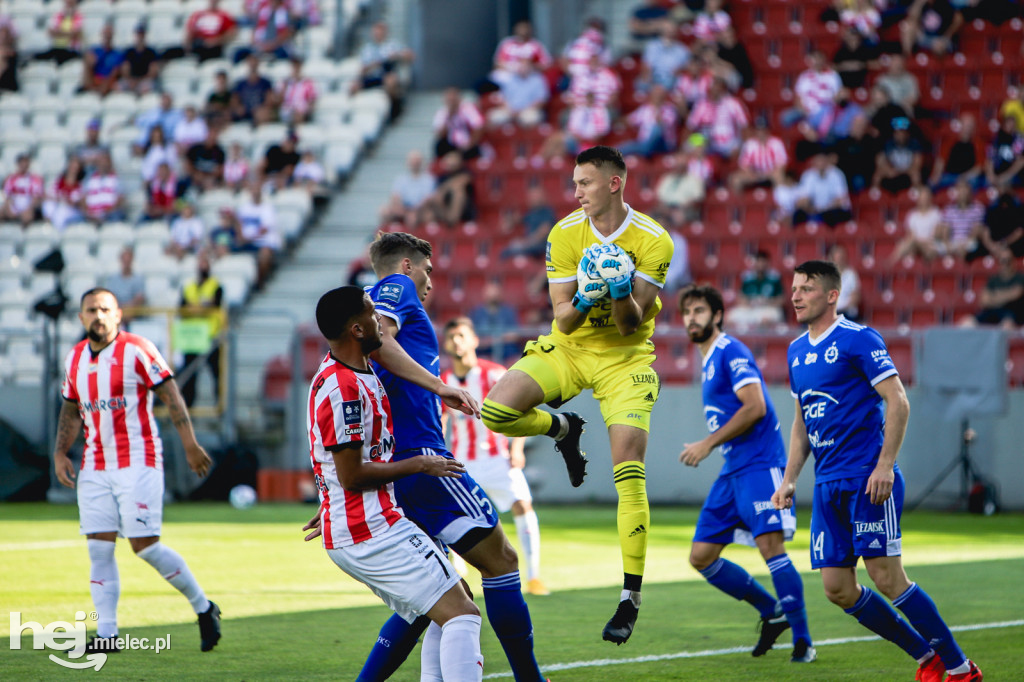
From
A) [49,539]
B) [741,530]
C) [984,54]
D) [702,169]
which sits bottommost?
[49,539]

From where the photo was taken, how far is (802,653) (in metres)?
7.55

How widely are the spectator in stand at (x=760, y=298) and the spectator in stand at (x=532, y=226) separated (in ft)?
10.7

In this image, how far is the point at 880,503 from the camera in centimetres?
648

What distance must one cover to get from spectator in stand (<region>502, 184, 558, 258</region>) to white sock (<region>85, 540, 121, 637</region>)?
1201cm

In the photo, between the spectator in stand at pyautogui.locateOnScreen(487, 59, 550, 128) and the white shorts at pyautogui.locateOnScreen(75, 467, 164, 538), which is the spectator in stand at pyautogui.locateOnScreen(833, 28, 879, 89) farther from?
A: the white shorts at pyautogui.locateOnScreen(75, 467, 164, 538)

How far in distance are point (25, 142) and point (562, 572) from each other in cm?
1709

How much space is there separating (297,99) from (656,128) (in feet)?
23.1

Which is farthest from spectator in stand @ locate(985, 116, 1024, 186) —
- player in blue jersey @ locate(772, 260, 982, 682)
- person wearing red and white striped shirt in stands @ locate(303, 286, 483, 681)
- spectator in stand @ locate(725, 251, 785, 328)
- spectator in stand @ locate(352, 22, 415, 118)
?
person wearing red and white striped shirt in stands @ locate(303, 286, 483, 681)

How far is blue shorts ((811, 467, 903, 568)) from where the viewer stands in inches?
259

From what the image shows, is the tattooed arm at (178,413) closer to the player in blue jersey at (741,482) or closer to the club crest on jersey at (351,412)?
the club crest on jersey at (351,412)

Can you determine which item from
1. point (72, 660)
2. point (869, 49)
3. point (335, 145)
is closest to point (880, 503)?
point (72, 660)

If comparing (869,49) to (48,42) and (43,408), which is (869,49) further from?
(48,42)

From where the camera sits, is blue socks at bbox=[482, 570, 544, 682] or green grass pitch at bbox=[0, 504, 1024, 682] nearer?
blue socks at bbox=[482, 570, 544, 682]

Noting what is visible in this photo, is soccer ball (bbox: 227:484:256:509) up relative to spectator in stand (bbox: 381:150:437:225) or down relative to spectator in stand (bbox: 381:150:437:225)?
down
